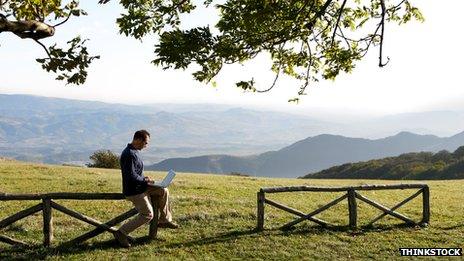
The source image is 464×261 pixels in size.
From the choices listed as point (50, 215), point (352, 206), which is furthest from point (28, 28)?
point (352, 206)

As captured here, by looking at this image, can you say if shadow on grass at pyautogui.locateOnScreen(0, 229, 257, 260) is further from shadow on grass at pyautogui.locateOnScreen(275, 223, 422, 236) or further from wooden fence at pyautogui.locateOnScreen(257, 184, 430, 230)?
shadow on grass at pyautogui.locateOnScreen(275, 223, 422, 236)

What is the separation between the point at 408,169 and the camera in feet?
405

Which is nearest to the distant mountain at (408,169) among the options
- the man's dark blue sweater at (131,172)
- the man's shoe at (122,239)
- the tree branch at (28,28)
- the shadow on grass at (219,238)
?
the shadow on grass at (219,238)

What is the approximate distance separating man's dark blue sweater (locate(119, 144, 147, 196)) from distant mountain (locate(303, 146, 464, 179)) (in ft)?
325

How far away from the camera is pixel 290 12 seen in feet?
45.1

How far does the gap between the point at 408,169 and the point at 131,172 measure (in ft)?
395

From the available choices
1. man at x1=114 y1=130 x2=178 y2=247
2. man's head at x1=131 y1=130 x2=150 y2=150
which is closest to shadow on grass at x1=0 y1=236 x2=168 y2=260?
man at x1=114 y1=130 x2=178 y2=247

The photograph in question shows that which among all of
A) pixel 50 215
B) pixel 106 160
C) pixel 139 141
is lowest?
pixel 106 160

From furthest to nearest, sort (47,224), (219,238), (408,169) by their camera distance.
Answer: (408,169), (219,238), (47,224)

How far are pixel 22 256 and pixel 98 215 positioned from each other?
21.0ft

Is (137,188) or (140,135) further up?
(140,135)

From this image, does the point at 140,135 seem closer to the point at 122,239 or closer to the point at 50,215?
the point at 122,239

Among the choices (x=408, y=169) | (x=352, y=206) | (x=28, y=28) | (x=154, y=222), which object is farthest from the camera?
(x=408, y=169)

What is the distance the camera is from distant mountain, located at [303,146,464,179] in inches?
4484
